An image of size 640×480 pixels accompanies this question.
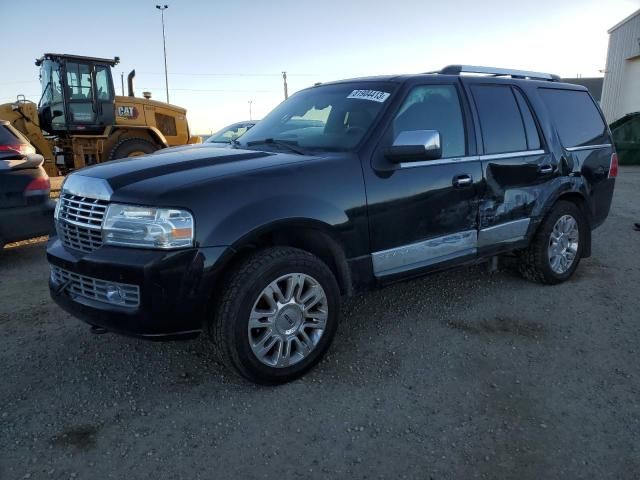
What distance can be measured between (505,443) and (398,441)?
1.75 ft

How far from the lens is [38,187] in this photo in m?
5.44

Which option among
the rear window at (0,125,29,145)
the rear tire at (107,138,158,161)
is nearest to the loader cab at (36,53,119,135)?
the rear tire at (107,138,158,161)

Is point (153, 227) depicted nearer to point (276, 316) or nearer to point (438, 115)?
point (276, 316)

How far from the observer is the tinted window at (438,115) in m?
3.58

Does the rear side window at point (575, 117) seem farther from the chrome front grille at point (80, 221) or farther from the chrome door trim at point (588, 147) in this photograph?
the chrome front grille at point (80, 221)

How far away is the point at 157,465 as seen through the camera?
2355 millimetres

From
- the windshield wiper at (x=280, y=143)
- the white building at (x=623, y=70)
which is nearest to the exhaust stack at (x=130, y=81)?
the windshield wiper at (x=280, y=143)

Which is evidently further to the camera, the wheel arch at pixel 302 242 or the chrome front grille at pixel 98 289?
the wheel arch at pixel 302 242

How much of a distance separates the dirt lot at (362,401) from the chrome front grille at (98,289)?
0.59 m

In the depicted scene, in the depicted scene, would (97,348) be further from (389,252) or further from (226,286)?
(389,252)

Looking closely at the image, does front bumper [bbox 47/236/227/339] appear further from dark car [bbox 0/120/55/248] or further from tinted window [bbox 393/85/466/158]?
dark car [bbox 0/120/55/248]

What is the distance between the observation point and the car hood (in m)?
2.72

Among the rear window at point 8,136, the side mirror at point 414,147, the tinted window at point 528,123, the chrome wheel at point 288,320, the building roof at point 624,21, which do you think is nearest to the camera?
the chrome wheel at point 288,320

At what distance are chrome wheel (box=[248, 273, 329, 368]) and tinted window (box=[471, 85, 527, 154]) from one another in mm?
1926
